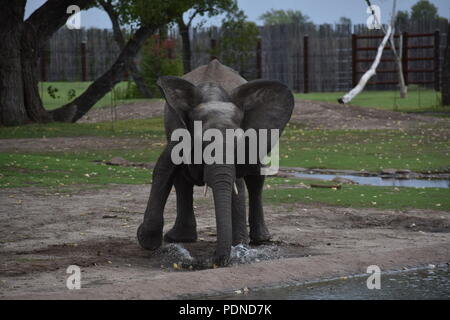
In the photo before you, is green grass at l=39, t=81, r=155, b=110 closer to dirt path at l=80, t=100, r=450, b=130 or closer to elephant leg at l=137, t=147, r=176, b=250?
dirt path at l=80, t=100, r=450, b=130

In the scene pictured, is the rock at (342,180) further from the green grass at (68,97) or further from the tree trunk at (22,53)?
the green grass at (68,97)

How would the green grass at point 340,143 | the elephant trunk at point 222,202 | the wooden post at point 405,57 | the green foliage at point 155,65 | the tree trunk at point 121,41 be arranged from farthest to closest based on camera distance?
the wooden post at point 405,57 → the green foliage at point 155,65 → the tree trunk at point 121,41 → the green grass at point 340,143 → the elephant trunk at point 222,202

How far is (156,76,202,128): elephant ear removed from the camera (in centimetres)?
872

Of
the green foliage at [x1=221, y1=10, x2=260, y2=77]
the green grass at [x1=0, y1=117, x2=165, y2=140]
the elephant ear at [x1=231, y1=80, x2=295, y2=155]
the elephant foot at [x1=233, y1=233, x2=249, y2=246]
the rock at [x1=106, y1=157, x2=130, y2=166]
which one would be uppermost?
the green foliage at [x1=221, y1=10, x2=260, y2=77]

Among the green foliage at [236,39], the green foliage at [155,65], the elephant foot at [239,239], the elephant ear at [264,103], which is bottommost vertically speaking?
the elephant foot at [239,239]

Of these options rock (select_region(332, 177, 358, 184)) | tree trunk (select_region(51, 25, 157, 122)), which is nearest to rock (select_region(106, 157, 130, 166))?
rock (select_region(332, 177, 358, 184))

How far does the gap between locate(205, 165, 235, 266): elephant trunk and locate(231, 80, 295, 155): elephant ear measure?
84 centimetres

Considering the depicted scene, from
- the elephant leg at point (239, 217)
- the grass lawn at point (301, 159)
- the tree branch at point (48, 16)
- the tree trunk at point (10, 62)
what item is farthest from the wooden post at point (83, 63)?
the elephant leg at point (239, 217)

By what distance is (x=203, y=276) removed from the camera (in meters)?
7.69

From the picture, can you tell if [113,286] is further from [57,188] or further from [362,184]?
[362,184]

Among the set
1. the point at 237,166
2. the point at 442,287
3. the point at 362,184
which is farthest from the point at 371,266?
the point at 362,184

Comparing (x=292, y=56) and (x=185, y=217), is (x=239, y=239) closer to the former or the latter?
(x=185, y=217)

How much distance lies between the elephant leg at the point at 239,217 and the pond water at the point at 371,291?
120cm

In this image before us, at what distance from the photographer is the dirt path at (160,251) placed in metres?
7.63
